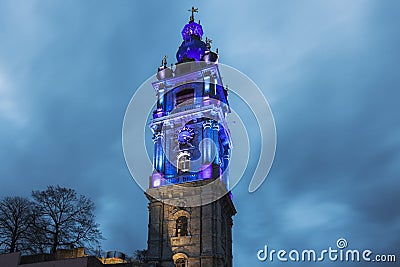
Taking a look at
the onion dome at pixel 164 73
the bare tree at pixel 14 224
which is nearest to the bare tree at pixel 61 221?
the bare tree at pixel 14 224

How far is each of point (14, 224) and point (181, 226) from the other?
18.1 meters

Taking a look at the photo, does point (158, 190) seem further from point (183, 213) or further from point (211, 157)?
point (211, 157)

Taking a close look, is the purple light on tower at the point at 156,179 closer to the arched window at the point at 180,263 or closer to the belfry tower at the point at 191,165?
the belfry tower at the point at 191,165

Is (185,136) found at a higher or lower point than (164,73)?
lower

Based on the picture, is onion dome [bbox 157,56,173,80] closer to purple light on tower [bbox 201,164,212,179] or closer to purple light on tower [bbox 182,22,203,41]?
purple light on tower [bbox 182,22,203,41]

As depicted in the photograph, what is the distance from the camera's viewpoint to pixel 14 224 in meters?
48.9

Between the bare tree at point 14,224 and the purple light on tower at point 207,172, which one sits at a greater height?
the purple light on tower at point 207,172

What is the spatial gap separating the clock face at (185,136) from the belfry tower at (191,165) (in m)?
0.06

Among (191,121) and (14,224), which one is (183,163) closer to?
(191,121)

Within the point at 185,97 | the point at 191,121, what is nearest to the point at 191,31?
the point at 185,97

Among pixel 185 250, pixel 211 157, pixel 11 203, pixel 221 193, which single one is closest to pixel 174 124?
pixel 211 157

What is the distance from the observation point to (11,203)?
4988 cm

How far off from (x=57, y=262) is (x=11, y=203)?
15747mm

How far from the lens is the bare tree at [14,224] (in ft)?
159
